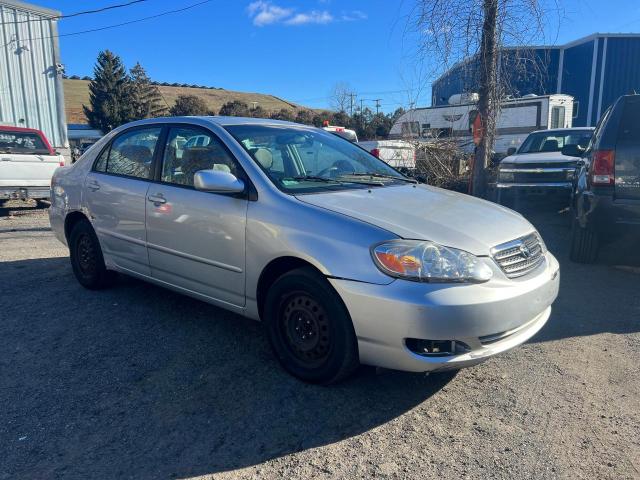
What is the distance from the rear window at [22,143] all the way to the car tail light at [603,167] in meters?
10.3

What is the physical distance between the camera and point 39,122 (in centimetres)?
1631

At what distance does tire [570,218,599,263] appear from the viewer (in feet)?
18.9

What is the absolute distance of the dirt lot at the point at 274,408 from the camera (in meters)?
2.40

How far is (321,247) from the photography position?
2867mm

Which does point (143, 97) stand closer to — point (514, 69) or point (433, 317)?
point (514, 69)

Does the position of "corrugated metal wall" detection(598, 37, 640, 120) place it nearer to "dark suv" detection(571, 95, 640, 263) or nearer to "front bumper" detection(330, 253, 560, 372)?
"dark suv" detection(571, 95, 640, 263)

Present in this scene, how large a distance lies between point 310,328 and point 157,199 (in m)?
1.74

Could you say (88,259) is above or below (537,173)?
below

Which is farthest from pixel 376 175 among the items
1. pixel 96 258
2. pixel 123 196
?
pixel 96 258

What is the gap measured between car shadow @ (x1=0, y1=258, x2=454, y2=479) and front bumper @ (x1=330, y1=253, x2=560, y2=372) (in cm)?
41

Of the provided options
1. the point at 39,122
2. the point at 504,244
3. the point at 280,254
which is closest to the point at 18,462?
the point at 280,254

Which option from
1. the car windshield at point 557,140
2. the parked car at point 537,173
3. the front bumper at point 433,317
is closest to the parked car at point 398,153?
the car windshield at point 557,140

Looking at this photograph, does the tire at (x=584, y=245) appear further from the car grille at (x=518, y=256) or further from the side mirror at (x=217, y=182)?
the side mirror at (x=217, y=182)

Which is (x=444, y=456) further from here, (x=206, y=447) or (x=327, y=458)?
(x=206, y=447)
